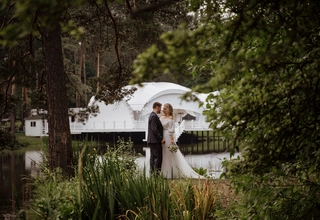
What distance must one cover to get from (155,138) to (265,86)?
8.59 m

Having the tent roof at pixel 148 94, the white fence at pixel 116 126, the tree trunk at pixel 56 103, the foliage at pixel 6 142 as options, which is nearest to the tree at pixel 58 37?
the tree trunk at pixel 56 103

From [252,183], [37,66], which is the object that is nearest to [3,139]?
[37,66]

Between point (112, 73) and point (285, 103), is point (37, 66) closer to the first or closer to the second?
point (112, 73)

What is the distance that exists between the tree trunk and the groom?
1891mm

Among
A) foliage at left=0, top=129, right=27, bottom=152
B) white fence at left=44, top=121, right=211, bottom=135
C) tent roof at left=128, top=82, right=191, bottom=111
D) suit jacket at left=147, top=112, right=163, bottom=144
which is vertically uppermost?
tent roof at left=128, top=82, right=191, bottom=111

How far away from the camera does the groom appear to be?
11.9m

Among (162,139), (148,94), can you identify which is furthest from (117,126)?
(162,139)

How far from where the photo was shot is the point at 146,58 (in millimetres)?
3074

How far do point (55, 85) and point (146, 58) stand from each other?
403 inches

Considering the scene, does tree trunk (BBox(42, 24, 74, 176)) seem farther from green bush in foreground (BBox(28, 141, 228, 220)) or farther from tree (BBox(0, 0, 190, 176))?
green bush in foreground (BBox(28, 141, 228, 220))

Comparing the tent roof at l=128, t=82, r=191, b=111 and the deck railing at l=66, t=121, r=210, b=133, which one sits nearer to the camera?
the deck railing at l=66, t=121, r=210, b=133

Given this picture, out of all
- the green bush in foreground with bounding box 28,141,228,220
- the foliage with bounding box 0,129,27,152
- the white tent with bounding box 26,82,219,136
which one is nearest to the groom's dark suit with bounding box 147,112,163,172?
the green bush in foreground with bounding box 28,141,228,220

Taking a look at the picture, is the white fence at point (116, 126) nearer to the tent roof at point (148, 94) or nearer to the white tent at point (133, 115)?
the white tent at point (133, 115)

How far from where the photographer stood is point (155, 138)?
12.2m
